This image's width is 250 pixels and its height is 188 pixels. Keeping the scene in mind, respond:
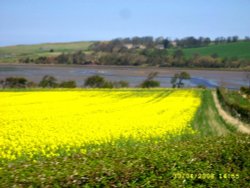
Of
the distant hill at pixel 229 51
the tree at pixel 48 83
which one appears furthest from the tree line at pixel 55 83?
the distant hill at pixel 229 51

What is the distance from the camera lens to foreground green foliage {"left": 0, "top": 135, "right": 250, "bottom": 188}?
555cm

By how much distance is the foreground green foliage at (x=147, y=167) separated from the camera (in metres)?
5.55

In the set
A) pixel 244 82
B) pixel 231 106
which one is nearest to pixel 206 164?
pixel 231 106


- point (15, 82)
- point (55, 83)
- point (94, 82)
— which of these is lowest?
point (94, 82)

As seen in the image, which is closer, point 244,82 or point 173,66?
point 244,82

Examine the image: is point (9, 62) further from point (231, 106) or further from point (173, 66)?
point (231, 106)

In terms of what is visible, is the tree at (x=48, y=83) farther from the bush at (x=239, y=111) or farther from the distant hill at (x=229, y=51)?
the distant hill at (x=229, y=51)

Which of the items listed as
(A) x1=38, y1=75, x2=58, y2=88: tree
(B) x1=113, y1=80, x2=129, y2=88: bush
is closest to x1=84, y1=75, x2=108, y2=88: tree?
(B) x1=113, y1=80, x2=129, y2=88: bush

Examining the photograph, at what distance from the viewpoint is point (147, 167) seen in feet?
21.0

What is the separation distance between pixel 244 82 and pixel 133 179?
78.3 metres

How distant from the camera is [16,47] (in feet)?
541

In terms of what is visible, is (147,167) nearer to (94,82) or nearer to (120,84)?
(120,84)

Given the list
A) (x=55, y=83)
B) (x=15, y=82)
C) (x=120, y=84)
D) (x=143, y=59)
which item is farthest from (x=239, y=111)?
(x=143, y=59)

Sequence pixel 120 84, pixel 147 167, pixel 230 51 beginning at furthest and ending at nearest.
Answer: pixel 230 51 < pixel 120 84 < pixel 147 167
